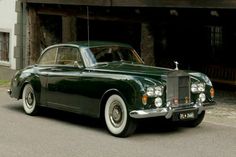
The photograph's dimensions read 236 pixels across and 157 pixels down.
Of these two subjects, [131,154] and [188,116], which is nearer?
[131,154]

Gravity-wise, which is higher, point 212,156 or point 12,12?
point 12,12

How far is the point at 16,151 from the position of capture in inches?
319

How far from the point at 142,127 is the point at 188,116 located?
1.25m

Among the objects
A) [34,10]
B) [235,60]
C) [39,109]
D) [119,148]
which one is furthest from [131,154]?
[34,10]

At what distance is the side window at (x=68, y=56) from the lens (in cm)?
1048

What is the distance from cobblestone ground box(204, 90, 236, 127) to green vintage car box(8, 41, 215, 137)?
3.29 feet

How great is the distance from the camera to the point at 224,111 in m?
12.1

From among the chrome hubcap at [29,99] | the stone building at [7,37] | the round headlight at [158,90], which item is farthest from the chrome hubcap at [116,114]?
the stone building at [7,37]

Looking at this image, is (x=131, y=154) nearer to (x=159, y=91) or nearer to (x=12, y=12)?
(x=159, y=91)

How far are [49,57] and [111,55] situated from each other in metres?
1.61

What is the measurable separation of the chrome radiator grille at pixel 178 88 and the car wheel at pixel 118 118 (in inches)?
29.5

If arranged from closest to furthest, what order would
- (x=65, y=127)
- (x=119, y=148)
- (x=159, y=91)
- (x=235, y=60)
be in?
1. (x=119, y=148)
2. (x=159, y=91)
3. (x=65, y=127)
4. (x=235, y=60)

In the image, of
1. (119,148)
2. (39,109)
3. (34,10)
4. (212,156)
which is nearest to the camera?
(212,156)

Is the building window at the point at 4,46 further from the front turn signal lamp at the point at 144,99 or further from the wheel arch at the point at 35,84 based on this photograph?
the front turn signal lamp at the point at 144,99
